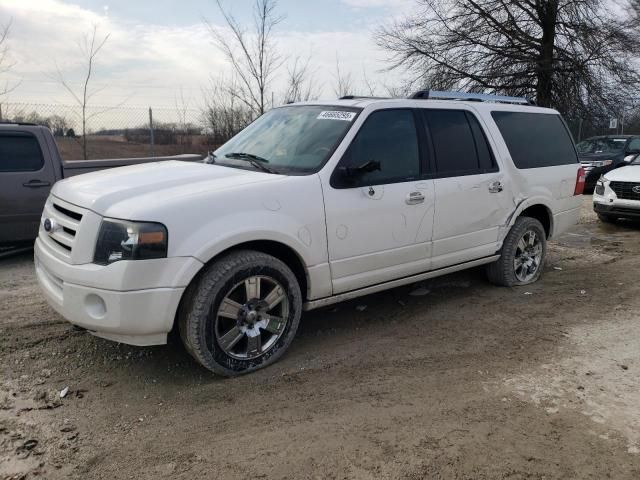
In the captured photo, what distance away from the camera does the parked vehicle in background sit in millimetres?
6520

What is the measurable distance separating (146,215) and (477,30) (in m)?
17.7

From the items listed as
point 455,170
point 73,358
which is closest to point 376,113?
point 455,170

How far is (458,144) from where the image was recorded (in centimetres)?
487

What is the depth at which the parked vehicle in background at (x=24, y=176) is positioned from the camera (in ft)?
21.4

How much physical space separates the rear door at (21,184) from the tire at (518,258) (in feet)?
18.0

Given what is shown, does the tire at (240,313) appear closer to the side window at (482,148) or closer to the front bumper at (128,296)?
the front bumper at (128,296)

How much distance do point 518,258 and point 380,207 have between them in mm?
2387

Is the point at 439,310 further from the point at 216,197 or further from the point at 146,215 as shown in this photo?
the point at 146,215

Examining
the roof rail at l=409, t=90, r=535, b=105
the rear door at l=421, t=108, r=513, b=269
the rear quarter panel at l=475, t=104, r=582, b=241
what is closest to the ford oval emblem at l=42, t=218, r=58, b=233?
the rear door at l=421, t=108, r=513, b=269

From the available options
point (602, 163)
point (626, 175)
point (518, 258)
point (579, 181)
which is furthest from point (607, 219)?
point (518, 258)

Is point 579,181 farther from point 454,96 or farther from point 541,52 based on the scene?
point 541,52

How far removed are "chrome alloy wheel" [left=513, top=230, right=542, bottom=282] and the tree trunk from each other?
1352cm

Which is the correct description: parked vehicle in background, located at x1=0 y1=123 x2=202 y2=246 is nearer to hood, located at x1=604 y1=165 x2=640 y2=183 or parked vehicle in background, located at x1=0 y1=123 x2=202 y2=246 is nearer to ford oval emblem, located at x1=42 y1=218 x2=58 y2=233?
ford oval emblem, located at x1=42 y1=218 x2=58 y2=233

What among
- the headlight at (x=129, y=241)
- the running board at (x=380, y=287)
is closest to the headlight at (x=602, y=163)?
the running board at (x=380, y=287)
